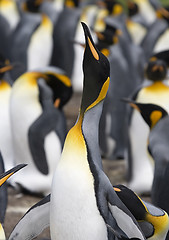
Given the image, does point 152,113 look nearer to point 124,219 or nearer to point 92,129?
point 92,129

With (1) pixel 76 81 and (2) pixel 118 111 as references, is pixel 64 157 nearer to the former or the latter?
(2) pixel 118 111

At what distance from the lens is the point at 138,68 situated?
25.5 feet

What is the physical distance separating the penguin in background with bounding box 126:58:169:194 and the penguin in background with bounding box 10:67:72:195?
24.5 inches

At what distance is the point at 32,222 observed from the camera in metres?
2.78

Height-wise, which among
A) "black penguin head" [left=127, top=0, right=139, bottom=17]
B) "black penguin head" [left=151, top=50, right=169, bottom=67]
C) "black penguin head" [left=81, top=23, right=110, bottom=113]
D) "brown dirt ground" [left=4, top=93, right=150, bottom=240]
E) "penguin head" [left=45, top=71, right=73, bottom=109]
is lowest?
"brown dirt ground" [left=4, top=93, right=150, bottom=240]

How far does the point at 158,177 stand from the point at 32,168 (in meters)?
1.38

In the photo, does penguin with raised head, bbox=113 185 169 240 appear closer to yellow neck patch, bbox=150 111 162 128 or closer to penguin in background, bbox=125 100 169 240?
penguin in background, bbox=125 100 169 240

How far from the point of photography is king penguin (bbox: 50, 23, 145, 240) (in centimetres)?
261

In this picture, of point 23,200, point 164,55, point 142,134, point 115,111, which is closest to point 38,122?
point 23,200

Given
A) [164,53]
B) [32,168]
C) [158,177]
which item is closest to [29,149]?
[32,168]

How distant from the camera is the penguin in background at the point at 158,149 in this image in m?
3.50

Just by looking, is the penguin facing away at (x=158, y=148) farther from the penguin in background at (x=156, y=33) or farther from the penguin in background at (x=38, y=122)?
the penguin in background at (x=156, y=33)

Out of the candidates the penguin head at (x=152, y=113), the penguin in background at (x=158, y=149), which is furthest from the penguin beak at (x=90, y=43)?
the penguin head at (x=152, y=113)

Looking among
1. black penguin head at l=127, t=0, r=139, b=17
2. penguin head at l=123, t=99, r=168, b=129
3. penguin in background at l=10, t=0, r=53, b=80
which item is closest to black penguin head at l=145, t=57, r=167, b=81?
penguin head at l=123, t=99, r=168, b=129
